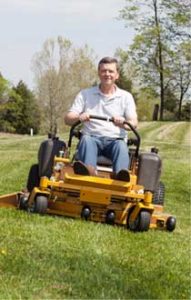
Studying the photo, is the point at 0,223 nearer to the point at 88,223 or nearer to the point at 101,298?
the point at 88,223

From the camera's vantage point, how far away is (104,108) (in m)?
7.46

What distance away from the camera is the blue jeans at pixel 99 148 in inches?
277

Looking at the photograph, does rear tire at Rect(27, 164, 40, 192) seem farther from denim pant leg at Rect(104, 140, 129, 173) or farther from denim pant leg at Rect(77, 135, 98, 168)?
denim pant leg at Rect(104, 140, 129, 173)

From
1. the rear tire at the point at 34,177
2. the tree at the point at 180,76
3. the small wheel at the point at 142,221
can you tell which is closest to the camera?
the small wheel at the point at 142,221

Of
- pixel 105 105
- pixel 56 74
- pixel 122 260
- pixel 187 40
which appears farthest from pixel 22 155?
pixel 56 74

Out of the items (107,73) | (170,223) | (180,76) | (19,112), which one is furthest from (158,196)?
(19,112)

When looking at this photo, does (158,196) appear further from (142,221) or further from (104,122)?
(142,221)

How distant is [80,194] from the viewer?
6.88 metres

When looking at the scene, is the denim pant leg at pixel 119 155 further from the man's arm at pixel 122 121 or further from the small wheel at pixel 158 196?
the small wheel at pixel 158 196

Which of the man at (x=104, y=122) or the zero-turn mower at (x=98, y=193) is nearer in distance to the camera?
the zero-turn mower at (x=98, y=193)

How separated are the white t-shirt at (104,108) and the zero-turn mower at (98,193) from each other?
0.64 ft

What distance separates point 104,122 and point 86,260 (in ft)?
8.70

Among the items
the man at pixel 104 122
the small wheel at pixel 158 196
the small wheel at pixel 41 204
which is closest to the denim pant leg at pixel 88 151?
the man at pixel 104 122

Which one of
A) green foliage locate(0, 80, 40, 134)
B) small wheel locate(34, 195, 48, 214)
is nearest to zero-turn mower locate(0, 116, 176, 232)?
small wheel locate(34, 195, 48, 214)
